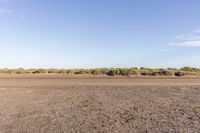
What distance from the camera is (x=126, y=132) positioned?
995 cm

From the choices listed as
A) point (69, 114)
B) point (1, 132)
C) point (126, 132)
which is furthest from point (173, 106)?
point (1, 132)

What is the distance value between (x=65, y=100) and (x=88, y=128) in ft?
24.0

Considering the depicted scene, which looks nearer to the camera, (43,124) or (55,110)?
(43,124)

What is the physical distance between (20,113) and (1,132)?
3.62 meters

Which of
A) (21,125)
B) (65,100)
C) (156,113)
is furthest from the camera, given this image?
(65,100)

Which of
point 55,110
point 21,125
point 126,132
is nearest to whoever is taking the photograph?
point 126,132

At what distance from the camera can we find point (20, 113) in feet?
44.8

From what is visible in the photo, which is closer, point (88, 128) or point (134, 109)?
point (88, 128)

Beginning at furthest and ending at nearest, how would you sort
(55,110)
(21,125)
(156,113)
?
(55,110), (156,113), (21,125)

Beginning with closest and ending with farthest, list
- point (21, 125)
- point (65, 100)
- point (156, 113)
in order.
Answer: point (21, 125), point (156, 113), point (65, 100)

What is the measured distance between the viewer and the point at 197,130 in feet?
33.2

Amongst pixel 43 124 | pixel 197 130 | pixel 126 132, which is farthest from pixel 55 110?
pixel 197 130

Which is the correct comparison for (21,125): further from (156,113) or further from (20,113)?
(156,113)

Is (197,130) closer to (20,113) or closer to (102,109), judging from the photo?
(102,109)
